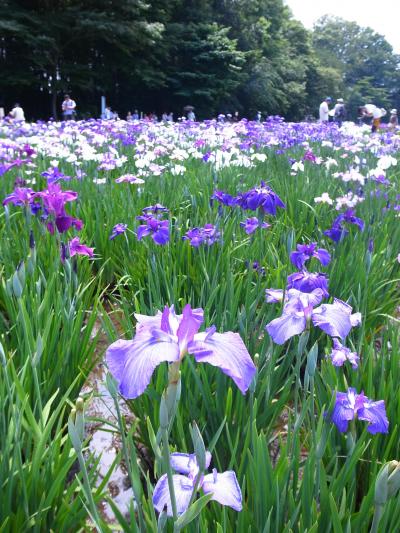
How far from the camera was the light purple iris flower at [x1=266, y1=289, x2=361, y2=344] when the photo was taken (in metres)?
1.01

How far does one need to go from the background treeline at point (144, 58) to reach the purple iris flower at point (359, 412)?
801 inches

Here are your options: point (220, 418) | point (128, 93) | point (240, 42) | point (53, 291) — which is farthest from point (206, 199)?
point (240, 42)

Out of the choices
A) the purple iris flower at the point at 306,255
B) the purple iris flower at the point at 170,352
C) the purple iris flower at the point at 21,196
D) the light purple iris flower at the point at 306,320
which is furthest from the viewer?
the purple iris flower at the point at 21,196

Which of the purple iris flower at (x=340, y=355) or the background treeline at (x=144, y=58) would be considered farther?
the background treeline at (x=144, y=58)

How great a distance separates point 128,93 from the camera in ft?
84.4

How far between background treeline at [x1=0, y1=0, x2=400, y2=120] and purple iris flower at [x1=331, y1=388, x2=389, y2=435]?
20.3 meters

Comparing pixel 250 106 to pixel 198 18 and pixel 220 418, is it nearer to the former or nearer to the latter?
pixel 198 18

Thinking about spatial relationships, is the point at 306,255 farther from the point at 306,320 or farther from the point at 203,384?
the point at 306,320

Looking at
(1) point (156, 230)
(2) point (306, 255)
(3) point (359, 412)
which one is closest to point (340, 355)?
(3) point (359, 412)

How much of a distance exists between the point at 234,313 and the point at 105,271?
4.33ft

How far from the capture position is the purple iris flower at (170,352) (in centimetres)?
62

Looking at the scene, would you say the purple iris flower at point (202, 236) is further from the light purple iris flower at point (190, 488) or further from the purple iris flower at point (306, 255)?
the light purple iris flower at point (190, 488)

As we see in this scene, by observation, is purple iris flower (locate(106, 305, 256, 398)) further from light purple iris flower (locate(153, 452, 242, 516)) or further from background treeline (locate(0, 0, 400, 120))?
background treeline (locate(0, 0, 400, 120))

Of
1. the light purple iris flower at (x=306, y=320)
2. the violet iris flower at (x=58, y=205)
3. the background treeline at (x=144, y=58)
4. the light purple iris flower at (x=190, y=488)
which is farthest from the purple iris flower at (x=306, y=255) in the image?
the background treeline at (x=144, y=58)
